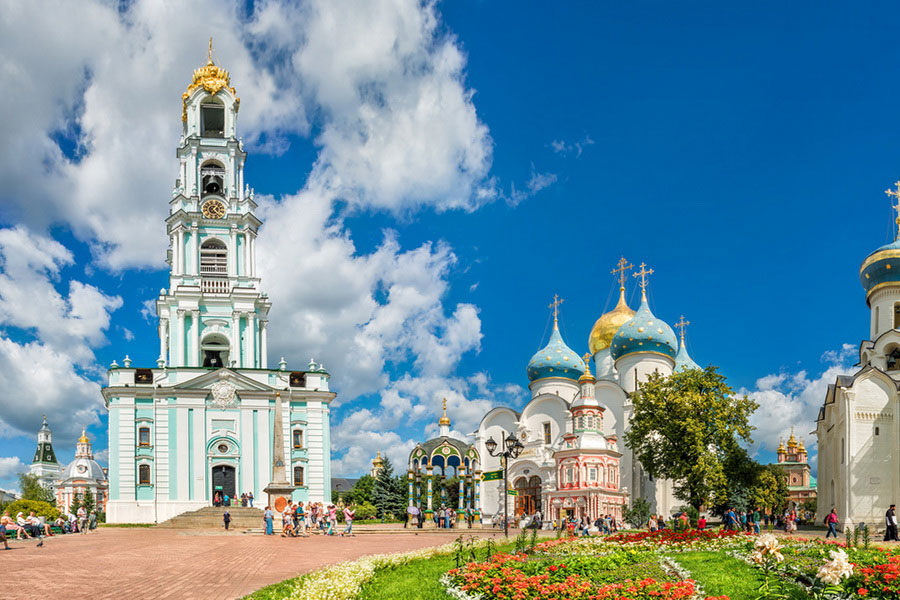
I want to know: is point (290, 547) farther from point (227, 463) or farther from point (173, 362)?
point (173, 362)

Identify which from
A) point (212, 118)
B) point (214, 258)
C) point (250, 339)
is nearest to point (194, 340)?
point (250, 339)

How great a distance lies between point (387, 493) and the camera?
6650 centimetres

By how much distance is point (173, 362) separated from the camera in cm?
4866

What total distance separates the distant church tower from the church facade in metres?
101

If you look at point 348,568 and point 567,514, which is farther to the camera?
point 567,514

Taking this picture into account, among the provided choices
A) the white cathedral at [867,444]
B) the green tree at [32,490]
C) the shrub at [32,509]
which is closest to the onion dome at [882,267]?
the white cathedral at [867,444]

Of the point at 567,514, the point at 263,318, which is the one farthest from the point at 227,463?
the point at 567,514

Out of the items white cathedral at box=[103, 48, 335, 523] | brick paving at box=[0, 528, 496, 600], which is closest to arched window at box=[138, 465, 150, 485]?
white cathedral at box=[103, 48, 335, 523]

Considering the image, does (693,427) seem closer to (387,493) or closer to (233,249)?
(233,249)

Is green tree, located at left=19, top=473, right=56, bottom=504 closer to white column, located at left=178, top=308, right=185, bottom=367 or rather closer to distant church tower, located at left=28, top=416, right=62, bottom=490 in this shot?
distant church tower, located at left=28, top=416, right=62, bottom=490

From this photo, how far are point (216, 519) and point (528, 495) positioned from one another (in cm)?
2355

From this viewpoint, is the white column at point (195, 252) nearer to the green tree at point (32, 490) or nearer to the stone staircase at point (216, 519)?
the stone staircase at point (216, 519)

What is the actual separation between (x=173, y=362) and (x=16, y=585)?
1403 inches

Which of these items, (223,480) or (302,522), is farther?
→ (223,480)
